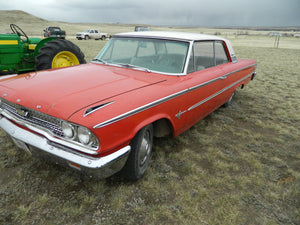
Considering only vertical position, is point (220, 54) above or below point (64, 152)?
above

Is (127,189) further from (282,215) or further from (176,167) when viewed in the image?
(282,215)

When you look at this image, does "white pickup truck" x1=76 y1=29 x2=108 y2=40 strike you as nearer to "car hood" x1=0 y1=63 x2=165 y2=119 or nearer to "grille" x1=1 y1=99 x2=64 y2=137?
"car hood" x1=0 y1=63 x2=165 y2=119

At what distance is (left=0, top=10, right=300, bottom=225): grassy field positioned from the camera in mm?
1907

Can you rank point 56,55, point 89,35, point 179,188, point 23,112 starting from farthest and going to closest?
point 89,35, point 56,55, point 179,188, point 23,112

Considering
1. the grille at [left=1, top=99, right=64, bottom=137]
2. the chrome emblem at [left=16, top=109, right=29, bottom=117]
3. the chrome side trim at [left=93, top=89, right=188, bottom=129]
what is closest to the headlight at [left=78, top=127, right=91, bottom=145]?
the chrome side trim at [left=93, top=89, right=188, bottom=129]

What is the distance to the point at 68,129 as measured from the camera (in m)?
1.71

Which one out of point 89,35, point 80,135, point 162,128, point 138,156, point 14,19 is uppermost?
point 14,19

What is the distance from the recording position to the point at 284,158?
116 inches

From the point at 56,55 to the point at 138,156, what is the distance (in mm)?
3865

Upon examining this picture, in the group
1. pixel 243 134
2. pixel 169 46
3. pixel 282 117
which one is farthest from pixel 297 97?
pixel 169 46

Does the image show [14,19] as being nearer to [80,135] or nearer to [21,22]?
[21,22]

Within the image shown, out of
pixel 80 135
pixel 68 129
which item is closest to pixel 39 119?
pixel 68 129

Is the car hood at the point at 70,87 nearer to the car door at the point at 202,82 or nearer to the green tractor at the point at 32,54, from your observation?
the car door at the point at 202,82

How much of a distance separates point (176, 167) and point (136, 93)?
1.12 meters
